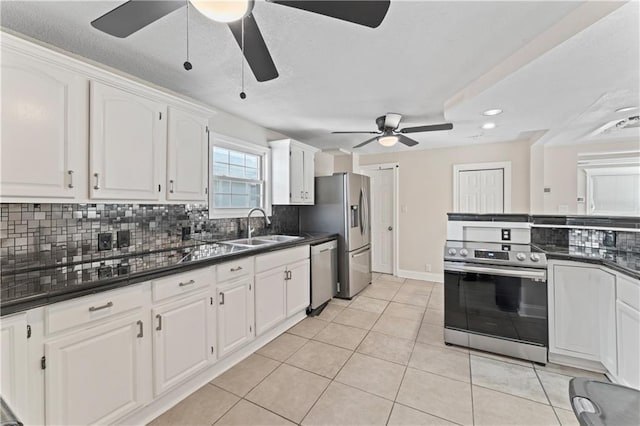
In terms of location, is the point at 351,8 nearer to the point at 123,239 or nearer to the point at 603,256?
the point at 123,239

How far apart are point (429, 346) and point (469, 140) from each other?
10.4ft

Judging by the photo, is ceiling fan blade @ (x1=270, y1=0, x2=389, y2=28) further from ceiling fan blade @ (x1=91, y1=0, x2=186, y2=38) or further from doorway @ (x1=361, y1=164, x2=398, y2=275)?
doorway @ (x1=361, y1=164, x2=398, y2=275)

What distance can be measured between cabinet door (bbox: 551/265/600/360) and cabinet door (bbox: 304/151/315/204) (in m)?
2.77

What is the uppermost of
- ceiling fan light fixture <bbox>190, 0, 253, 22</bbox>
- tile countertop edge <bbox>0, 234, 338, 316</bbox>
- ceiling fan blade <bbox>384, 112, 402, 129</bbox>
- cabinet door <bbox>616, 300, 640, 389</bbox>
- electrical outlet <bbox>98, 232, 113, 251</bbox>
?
ceiling fan blade <bbox>384, 112, 402, 129</bbox>

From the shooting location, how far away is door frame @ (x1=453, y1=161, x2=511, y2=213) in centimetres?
429

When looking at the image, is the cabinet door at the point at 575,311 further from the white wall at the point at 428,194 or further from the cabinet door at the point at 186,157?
the cabinet door at the point at 186,157

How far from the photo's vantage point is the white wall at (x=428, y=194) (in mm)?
4520

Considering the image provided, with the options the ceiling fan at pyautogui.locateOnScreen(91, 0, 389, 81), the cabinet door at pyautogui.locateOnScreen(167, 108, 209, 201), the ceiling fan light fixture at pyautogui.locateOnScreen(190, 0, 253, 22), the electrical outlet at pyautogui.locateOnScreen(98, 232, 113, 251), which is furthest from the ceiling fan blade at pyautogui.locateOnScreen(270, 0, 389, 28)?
the electrical outlet at pyautogui.locateOnScreen(98, 232, 113, 251)

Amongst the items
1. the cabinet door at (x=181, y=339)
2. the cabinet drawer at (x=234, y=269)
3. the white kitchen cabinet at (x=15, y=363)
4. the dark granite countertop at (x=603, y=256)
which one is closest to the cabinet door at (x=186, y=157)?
the cabinet drawer at (x=234, y=269)

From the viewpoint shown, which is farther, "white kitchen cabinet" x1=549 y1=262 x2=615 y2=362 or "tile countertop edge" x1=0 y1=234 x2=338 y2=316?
"white kitchen cabinet" x1=549 y1=262 x2=615 y2=362

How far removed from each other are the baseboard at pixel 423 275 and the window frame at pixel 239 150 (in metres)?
2.84

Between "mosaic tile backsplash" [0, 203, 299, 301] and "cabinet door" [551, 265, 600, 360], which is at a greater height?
"mosaic tile backsplash" [0, 203, 299, 301]

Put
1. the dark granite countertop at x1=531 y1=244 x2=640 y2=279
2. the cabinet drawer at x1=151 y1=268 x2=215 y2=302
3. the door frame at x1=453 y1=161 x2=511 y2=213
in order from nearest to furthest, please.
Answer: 1. the cabinet drawer at x1=151 y1=268 x2=215 y2=302
2. the dark granite countertop at x1=531 y1=244 x2=640 y2=279
3. the door frame at x1=453 y1=161 x2=511 y2=213

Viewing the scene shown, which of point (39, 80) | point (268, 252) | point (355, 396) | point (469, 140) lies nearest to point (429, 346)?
point (355, 396)
